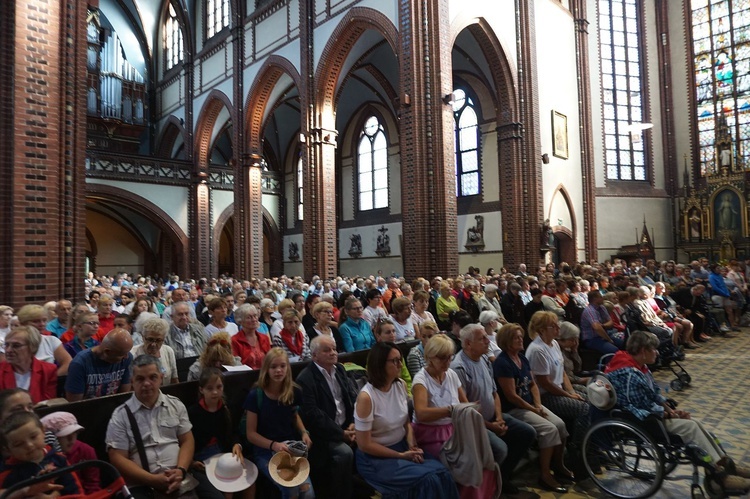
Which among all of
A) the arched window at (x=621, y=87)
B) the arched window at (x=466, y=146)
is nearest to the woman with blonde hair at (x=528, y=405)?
the arched window at (x=466, y=146)

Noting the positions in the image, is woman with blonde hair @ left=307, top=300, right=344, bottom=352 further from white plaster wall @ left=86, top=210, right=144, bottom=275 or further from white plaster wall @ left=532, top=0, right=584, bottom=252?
white plaster wall @ left=86, top=210, right=144, bottom=275

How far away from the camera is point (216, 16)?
22.2 m

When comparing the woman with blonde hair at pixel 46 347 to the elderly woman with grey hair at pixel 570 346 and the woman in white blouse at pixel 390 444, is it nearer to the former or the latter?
the woman in white blouse at pixel 390 444

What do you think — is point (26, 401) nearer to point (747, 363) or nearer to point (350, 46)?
point (747, 363)

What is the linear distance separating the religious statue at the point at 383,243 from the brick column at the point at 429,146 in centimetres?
843

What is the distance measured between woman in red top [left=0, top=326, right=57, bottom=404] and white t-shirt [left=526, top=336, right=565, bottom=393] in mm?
3949

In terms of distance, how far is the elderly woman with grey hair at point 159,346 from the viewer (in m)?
4.00

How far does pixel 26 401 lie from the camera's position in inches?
106

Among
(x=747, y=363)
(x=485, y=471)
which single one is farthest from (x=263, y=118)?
(x=485, y=471)

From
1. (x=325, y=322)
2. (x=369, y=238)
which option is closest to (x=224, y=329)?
(x=325, y=322)

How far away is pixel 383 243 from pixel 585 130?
9.00 m

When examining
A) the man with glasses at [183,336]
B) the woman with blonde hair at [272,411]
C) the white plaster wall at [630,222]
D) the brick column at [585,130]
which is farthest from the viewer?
the white plaster wall at [630,222]

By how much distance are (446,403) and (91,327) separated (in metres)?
3.39

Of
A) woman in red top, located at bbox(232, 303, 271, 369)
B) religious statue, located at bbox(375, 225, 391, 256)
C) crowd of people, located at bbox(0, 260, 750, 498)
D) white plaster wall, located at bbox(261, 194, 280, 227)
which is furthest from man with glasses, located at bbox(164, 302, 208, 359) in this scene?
white plaster wall, located at bbox(261, 194, 280, 227)
